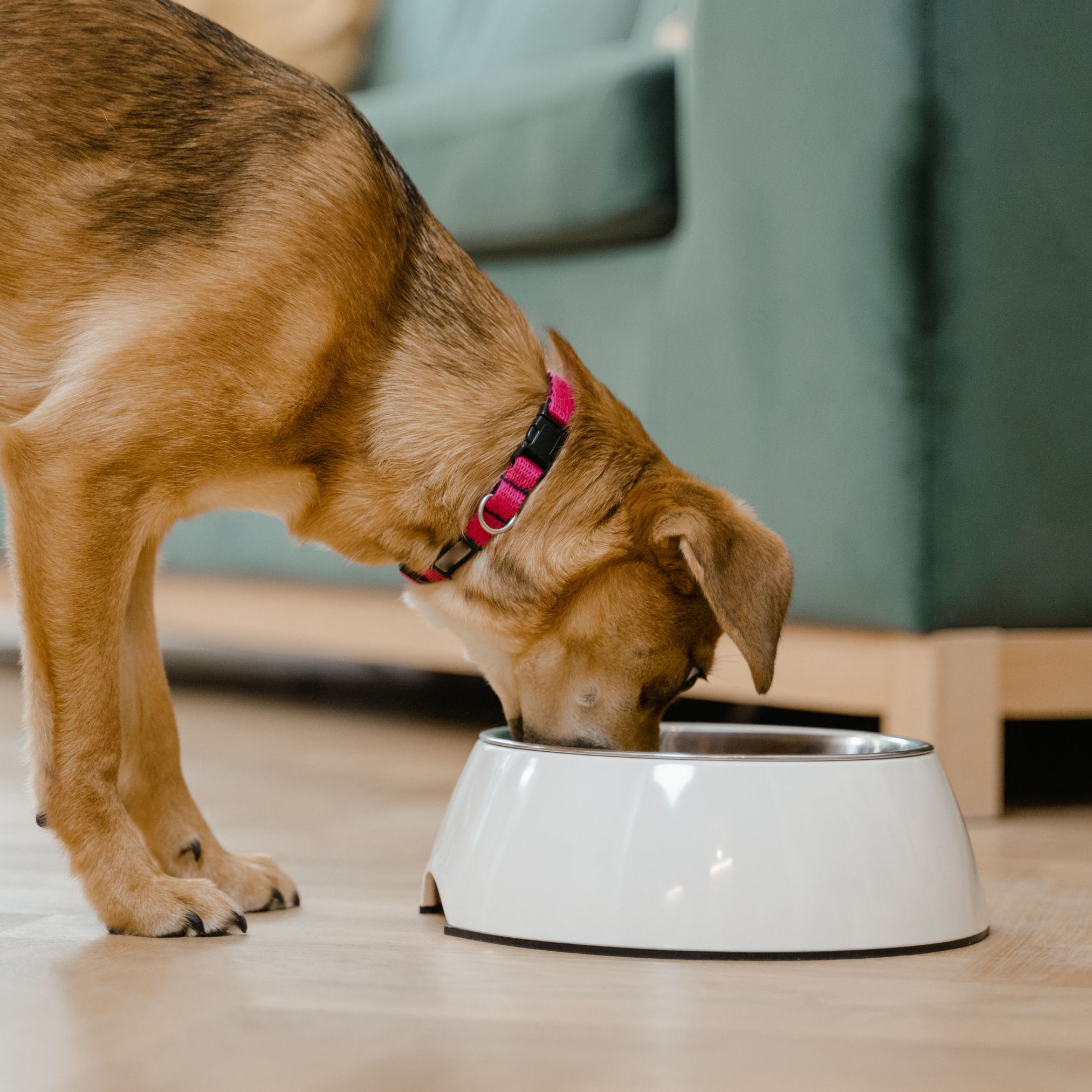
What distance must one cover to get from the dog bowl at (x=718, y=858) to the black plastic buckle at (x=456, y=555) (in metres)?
0.40

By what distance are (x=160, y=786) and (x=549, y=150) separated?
1.44 metres

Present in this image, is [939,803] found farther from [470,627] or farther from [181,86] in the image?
[181,86]

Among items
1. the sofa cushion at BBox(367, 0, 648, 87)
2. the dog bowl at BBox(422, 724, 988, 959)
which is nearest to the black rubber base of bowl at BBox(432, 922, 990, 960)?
the dog bowl at BBox(422, 724, 988, 959)

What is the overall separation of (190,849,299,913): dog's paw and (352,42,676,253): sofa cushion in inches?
55.1

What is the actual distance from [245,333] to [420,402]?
0.24 m

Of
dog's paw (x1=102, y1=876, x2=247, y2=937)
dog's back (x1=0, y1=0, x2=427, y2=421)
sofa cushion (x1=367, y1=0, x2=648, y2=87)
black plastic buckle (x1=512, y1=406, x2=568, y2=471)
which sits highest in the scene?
sofa cushion (x1=367, y1=0, x2=648, y2=87)

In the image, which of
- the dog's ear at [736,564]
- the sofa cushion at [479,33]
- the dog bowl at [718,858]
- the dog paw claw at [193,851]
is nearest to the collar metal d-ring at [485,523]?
the dog's ear at [736,564]

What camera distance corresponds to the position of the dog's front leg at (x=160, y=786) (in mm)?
1714

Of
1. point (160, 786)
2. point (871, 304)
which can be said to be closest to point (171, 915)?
point (160, 786)

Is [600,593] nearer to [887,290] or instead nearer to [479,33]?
[887,290]

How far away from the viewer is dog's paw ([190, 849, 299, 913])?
1691 mm

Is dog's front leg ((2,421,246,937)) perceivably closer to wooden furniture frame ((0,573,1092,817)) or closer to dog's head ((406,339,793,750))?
dog's head ((406,339,793,750))

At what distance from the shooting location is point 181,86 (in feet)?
6.08

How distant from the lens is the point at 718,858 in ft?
4.70
